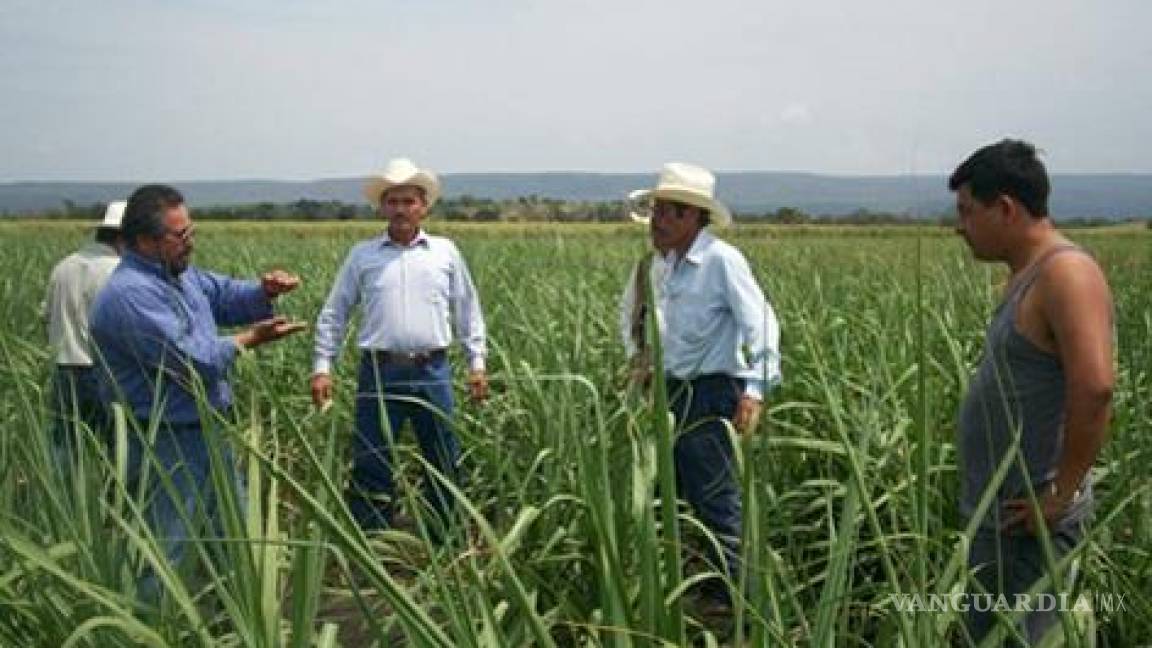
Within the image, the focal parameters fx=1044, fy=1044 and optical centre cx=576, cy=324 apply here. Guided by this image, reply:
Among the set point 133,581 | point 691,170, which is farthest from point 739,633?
point 691,170

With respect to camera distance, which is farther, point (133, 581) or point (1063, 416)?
point (1063, 416)

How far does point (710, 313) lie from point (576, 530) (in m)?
1.05

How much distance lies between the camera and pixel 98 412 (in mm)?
3658

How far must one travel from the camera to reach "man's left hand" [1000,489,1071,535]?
1.95 meters

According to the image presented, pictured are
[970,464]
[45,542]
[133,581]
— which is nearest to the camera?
[133,581]

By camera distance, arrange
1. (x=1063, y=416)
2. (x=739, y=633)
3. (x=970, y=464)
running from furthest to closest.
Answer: (x=970, y=464)
(x=1063, y=416)
(x=739, y=633)

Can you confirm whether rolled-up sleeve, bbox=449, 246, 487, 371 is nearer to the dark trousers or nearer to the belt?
the belt

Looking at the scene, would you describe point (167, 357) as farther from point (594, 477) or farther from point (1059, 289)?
point (1059, 289)

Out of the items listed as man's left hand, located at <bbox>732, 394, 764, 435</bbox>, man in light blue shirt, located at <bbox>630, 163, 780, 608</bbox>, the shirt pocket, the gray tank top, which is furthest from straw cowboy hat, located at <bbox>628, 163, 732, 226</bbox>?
the gray tank top

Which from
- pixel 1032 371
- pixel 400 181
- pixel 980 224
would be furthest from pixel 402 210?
pixel 1032 371

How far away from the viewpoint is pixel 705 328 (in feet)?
11.0

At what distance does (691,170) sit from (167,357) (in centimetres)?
169

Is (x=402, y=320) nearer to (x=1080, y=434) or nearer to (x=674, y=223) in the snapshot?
(x=674, y=223)

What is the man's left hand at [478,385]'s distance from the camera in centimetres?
404
